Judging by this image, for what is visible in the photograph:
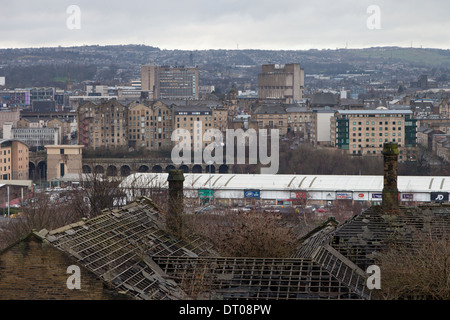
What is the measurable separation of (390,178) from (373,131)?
87.5 metres

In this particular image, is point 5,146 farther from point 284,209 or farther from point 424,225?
point 424,225

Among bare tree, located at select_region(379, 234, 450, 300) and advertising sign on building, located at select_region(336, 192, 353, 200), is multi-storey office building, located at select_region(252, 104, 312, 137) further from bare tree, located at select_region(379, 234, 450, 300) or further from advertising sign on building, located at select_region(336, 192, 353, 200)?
bare tree, located at select_region(379, 234, 450, 300)

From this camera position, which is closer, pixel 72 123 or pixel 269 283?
pixel 269 283

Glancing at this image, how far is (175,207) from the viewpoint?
25453mm

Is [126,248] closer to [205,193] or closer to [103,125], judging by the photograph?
[205,193]

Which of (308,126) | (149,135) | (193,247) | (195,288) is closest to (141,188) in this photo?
(193,247)

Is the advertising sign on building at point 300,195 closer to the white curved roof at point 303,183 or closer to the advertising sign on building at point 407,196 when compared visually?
the white curved roof at point 303,183

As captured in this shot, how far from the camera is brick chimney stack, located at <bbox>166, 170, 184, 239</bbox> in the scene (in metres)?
24.7

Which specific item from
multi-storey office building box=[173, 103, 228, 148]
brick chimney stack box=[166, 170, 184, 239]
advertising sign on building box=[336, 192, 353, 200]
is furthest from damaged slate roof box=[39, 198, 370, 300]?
multi-storey office building box=[173, 103, 228, 148]

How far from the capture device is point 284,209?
66.8m

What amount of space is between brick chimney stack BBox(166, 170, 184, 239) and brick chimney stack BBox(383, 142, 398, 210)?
529 centimetres

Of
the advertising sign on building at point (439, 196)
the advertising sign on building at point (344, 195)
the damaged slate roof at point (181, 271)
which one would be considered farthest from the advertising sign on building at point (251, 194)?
the damaged slate roof at point (181, 271)

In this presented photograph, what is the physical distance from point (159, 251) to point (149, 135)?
3960 inches

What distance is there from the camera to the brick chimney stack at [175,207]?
971 inches
